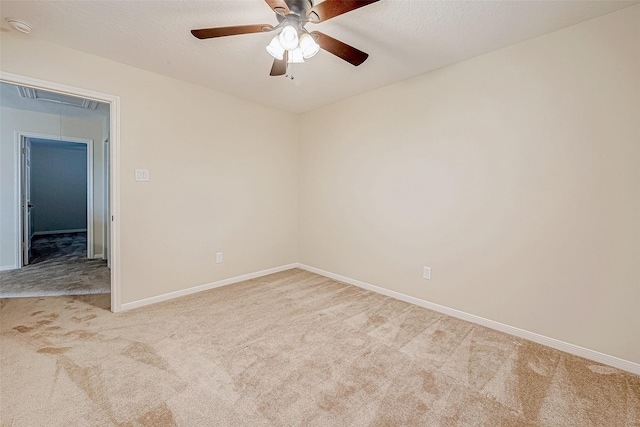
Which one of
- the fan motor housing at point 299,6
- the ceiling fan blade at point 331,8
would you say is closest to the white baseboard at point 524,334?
the ceiling fan blade at point 331,8

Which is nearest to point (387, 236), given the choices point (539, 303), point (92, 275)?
point (539, 303)

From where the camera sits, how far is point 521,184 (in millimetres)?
2293

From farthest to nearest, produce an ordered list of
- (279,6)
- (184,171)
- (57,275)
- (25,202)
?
(25,202)
(57,275)
(184,171)
(279,6)

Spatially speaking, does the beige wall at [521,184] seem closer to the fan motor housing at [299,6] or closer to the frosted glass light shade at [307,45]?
the frosted glass light shade at [307,45]

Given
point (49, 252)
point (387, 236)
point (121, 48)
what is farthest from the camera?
point (49, 252)

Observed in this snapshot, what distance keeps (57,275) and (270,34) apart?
427 centimetres

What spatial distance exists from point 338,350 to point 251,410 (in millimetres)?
800

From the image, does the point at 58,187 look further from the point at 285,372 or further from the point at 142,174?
the point at 285,372

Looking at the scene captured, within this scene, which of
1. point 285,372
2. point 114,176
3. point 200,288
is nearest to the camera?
point 285,372

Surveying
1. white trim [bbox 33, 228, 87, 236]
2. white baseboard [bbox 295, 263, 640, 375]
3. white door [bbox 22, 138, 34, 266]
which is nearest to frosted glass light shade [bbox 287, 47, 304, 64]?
white baseboard [bbox 295, 263, 640, 375]

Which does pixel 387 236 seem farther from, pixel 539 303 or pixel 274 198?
pixel 274 198

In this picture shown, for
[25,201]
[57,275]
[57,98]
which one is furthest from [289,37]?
[25,201]

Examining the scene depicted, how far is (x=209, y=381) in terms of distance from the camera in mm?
1735

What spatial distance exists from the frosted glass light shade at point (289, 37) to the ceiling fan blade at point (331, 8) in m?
0.12
